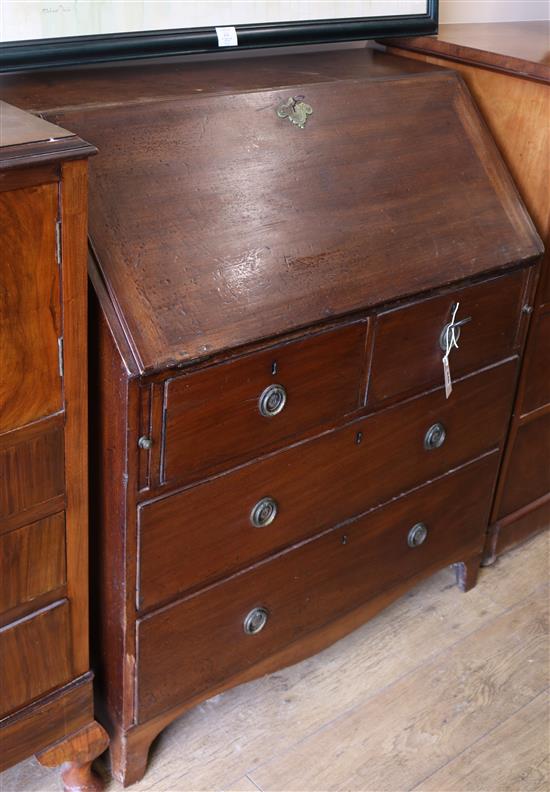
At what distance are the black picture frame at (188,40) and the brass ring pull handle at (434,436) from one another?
2.70 ft

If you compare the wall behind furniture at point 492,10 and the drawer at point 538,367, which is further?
the wall behind furniture at point 492,10

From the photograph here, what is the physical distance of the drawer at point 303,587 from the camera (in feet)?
5.64

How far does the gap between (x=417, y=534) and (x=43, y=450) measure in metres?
0.98

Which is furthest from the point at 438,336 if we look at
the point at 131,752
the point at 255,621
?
the point at 131,752

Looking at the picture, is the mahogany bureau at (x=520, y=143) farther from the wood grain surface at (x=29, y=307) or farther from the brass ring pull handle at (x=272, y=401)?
the wood grain surface at (x=29, y=307)

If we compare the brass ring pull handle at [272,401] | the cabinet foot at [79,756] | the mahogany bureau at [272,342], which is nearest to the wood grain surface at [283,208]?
the mahogany bureau at [272,342]

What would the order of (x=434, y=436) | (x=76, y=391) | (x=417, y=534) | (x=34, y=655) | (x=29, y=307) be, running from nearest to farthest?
1. (x=29, y=307)
2. (x=76, y=391)
3. (x=34, y=655)
4. (x=434, y=436)
5. (x=417, y=534)

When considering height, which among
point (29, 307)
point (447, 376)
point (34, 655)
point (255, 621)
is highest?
point (29, 307)

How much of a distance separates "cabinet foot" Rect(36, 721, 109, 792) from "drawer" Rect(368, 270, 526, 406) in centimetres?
77

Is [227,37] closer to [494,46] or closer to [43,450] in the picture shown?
[494,46]

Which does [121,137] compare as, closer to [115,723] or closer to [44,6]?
[44,6]

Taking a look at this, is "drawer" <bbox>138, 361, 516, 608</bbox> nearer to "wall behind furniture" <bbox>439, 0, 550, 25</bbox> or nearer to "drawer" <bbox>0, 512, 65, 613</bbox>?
"drawer" <bbox>0, 512, 65, 613</bbox>

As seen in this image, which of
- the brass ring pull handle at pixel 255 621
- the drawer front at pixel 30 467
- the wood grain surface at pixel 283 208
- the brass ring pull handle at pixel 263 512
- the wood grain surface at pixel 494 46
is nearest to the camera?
the drawer front at pixel 30 467

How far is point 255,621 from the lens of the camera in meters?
1.85
